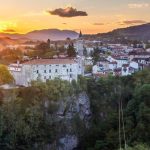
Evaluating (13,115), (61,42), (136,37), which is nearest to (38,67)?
(13,115)

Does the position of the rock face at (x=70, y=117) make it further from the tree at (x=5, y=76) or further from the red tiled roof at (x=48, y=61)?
the tree at (x=5, y=76)

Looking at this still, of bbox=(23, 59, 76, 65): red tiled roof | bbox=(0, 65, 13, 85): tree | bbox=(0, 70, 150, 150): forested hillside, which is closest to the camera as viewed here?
bbox=(0, 70, 150, 150): forested hillside

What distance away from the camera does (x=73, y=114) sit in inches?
532

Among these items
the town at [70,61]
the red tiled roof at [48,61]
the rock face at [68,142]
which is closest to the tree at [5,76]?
the town at [70,61]

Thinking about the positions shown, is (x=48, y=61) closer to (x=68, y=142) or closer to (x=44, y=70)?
(x=44, y=70)

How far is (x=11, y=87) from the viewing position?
43.2 ft

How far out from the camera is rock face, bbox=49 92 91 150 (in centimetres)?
1297

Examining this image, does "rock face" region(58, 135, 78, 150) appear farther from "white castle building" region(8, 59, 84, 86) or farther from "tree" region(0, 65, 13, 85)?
"tree" region(0, 65, 13, 85)

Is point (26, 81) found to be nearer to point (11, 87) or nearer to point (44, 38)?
point (11, 87)

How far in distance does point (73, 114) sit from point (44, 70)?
77.8 inches

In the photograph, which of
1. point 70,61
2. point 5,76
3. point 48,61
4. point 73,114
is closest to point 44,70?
point 48,61

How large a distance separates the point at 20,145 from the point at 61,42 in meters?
12.1

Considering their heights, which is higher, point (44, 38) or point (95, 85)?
point (44, 38)

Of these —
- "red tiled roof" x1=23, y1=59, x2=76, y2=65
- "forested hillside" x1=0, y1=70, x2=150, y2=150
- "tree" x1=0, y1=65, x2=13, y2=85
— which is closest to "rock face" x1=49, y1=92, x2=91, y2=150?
"forested hillside" x1=0, y1=70, x2=150, y2=150
